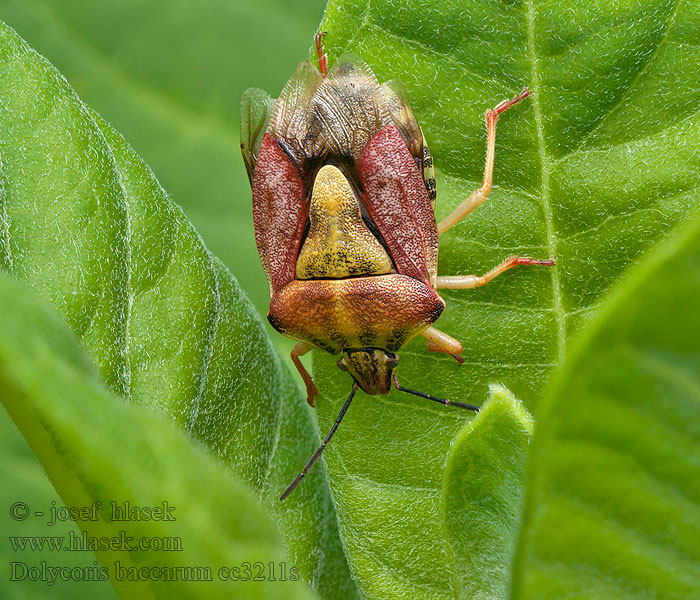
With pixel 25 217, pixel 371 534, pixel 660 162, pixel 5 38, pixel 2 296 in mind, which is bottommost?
pixel 371 534

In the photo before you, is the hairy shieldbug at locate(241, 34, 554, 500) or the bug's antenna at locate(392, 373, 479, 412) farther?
the hairy shieldbug at locate(241, 34, 554, 500)

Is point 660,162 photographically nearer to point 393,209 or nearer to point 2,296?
point 393,209

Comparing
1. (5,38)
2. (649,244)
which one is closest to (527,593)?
(649,244)

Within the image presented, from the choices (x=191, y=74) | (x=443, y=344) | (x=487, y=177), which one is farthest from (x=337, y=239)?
(x=191, y=74)

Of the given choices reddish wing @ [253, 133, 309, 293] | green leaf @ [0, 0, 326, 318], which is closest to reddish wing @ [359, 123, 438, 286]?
reddish wing @ [253, 133, 309, 293]

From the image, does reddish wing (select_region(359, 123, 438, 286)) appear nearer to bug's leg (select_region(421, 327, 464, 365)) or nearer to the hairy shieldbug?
the hairy shieldbug

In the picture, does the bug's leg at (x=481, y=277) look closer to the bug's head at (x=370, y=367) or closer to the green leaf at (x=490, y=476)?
the bug's head at (x=370, y=367)

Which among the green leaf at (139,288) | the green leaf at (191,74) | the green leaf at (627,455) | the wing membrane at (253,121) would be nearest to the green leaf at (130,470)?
the green leaf at (627,455)
